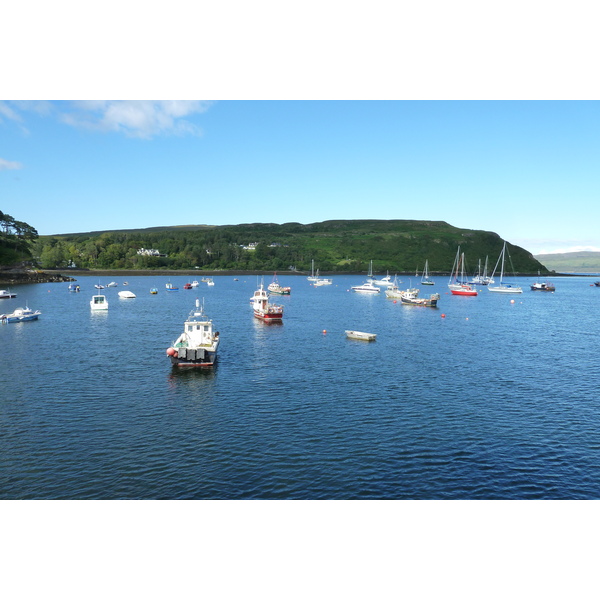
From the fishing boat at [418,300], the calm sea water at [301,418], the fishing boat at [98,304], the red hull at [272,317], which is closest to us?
the calm sea water at [301,418]

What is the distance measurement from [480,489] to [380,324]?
2495 inches

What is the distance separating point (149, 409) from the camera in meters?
36.9

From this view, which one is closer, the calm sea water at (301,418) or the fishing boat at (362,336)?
the calm sea water at (301,418)

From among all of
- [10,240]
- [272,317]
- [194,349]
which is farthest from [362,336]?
[10,240]

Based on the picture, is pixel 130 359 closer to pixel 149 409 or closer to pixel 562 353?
pixel 149 409

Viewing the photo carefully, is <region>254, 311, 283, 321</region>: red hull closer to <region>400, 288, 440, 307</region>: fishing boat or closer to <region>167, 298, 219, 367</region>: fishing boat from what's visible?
<region>167, 298, 219, 367</region>: fishing boat

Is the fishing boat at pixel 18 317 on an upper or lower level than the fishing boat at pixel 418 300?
lower

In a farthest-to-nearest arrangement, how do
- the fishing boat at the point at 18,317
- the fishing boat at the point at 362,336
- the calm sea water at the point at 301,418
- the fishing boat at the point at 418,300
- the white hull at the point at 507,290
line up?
1. the white hull at the point at 507,290
2. the fishing boat at the point at 418,300
3. the fishing boat at the point at 18,317
4. the fishing boat at the point at 362,336
5. the calm sea water at the point at 301,418

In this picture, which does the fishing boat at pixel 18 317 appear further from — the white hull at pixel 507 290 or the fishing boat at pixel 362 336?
the white hull at pixel 507 290

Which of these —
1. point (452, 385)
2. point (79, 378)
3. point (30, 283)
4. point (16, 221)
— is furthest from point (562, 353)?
point (16, 221)

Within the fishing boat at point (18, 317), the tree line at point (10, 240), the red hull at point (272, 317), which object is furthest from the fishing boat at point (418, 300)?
the tree line at point (10, 240)

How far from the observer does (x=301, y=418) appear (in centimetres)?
3500

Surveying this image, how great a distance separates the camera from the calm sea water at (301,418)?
25.2 meters

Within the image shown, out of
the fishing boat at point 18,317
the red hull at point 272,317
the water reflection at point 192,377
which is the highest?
the red hull at point 272,317
